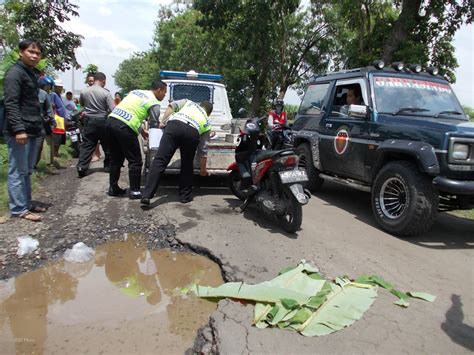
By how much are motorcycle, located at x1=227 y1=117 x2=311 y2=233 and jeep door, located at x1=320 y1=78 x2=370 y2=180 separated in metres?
1.21

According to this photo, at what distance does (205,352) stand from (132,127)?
3883 mm

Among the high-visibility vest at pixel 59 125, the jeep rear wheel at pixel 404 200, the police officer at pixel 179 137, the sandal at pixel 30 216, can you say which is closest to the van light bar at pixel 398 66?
the jeep rear wheel at pixel 404 200

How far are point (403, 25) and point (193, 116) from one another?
9.41 m

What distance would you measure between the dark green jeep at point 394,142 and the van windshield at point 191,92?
205 centimetres

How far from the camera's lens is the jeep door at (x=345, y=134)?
5988mm

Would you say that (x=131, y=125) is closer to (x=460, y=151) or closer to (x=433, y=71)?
(x=460, y=151)

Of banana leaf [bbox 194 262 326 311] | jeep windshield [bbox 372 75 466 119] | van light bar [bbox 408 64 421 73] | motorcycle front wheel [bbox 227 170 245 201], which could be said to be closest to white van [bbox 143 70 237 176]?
motorcycle front wheel [bbox 227 170 245 201]

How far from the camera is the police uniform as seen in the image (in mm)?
5855

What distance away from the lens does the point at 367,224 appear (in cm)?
575

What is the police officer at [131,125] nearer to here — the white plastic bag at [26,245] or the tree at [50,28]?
the white plastic bag at [26,245]

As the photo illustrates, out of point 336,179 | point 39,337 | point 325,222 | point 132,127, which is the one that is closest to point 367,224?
point 325,222

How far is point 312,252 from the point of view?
4.50 m

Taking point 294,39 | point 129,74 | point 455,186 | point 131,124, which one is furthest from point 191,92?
point 129,74

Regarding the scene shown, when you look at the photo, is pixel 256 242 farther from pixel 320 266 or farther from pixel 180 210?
pixel 180 210
